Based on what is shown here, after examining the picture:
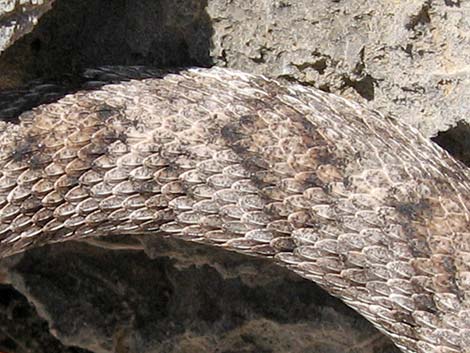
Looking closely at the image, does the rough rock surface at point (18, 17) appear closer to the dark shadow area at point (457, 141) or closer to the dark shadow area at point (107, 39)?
Answer: the dark shadow area at point (107, 39)

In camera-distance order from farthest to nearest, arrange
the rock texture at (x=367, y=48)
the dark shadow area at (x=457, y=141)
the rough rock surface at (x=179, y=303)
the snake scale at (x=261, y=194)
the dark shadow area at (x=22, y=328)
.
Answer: the dark shadow area at (x=22, y=328), the rough rock surface at (x=179, y=303), the dark shadow area at (x=457, y=141), the rock texture at (x=367, y=48), the snake scale at (x=261, y=194)

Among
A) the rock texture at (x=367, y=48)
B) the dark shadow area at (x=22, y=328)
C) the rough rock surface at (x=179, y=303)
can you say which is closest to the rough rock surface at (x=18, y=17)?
the rock texture at (x=367, y=48)

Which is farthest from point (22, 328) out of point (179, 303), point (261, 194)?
point (261, 194)

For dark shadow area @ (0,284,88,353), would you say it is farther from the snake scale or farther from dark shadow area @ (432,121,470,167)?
dark shadow area @ (432,121,470,167)

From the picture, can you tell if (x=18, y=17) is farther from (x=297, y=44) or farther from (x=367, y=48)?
(x=367, y=48)

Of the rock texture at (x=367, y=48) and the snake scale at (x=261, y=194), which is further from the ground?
the rock texture at (x=367, y=48)


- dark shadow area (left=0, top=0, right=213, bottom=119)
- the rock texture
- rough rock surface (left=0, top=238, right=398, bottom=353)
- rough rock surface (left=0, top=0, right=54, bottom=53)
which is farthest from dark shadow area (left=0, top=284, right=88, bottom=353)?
rough rock surface (left=0, top=0, right=54, bottom=53)
